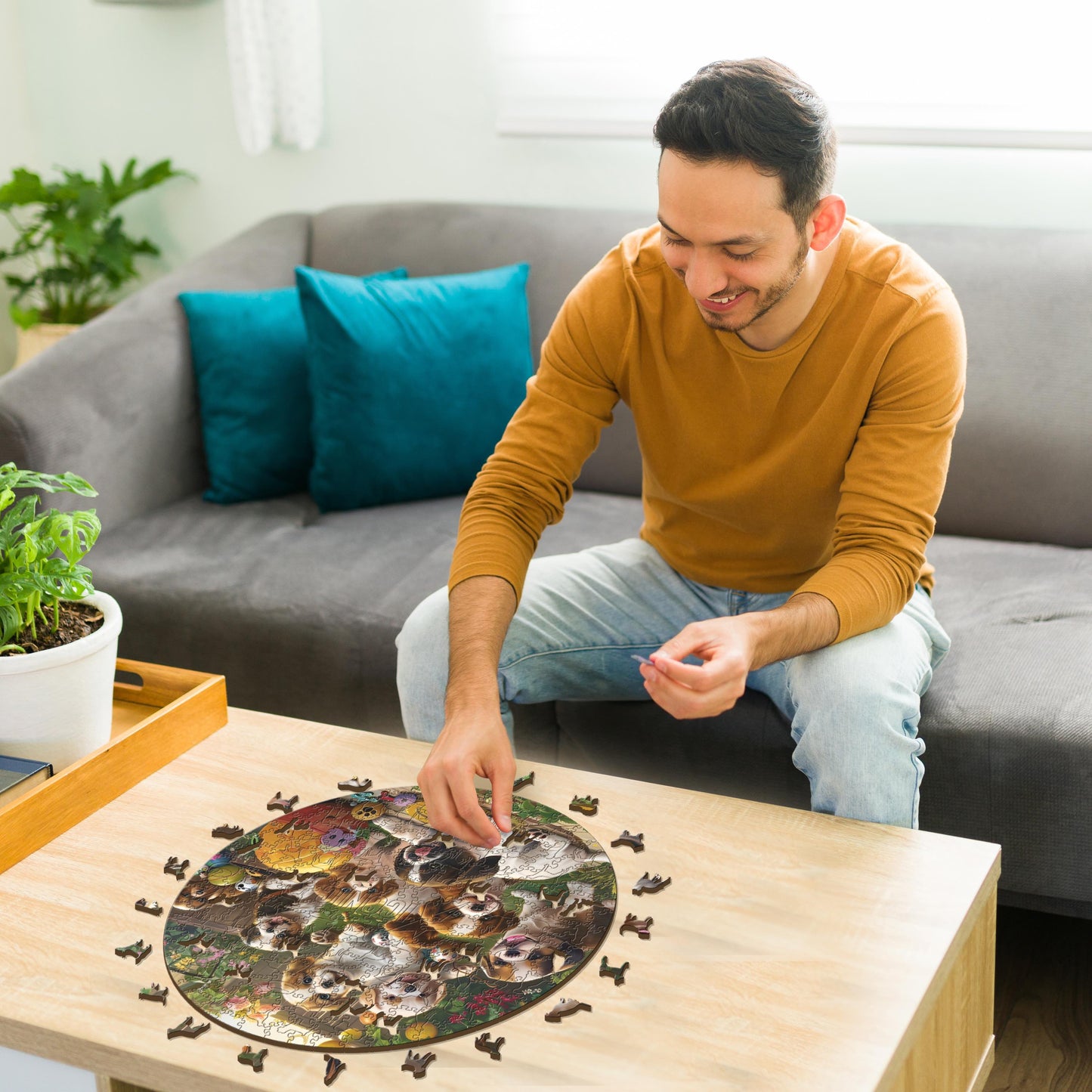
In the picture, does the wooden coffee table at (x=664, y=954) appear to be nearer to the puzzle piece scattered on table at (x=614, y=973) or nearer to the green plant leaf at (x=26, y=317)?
the puzzle piece scattered on table at (x=614, y=973)

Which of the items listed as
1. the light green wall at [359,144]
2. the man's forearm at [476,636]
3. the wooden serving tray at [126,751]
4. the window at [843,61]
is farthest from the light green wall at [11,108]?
the man's forearm at [476,636]

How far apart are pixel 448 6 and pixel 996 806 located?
78.3 inches

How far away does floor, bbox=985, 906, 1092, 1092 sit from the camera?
4.93 feet

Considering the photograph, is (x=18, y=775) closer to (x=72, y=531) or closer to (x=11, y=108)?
(x=72, y=531)

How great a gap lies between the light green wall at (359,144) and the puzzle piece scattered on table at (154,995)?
71.4 inches

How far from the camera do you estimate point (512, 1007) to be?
39.2 inches

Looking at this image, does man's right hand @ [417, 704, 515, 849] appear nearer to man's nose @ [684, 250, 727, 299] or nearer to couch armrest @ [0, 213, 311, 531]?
man's nose @ [684, 250, 727, 299]

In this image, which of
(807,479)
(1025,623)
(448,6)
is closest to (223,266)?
(448,6)

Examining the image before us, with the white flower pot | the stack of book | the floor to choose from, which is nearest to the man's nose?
the white flower pot

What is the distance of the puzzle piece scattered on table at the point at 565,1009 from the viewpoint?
983 millimetres

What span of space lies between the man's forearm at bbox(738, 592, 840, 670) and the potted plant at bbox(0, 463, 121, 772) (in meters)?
0.68

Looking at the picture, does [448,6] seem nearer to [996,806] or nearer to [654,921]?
[996,806]

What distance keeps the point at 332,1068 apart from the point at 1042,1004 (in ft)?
3.50

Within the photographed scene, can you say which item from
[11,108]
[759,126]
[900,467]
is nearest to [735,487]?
[900,467]
